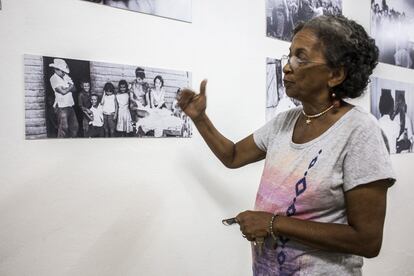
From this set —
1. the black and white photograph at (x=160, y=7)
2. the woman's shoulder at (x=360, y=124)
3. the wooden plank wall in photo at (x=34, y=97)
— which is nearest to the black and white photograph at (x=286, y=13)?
the black and white photograph at (x=160, y=7)

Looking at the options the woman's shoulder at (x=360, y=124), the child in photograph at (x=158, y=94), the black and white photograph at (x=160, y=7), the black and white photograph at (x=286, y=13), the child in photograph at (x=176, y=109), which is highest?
the black and white photograph at (x=286, y=13)

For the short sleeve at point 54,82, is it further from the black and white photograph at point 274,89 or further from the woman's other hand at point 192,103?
the black and white photograph at point 274,89

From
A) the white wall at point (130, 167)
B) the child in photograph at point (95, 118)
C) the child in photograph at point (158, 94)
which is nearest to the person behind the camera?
the white wall at point (130, 167)

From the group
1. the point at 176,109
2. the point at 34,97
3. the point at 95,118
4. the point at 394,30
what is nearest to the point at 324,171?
the point at 176,109

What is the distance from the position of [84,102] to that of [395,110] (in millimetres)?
1805

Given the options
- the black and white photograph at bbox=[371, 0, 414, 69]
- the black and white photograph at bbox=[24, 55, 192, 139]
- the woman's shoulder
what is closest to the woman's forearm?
the woman's shoulder

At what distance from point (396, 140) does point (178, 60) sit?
1516mm

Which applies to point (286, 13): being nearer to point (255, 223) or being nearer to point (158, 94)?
point (158, 94)

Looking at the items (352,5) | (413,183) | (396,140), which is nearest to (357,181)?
(352,5)

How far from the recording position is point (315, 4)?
1.56 metres

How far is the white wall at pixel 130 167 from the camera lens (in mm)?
881

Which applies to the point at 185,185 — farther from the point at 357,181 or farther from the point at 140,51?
the point at 357,181

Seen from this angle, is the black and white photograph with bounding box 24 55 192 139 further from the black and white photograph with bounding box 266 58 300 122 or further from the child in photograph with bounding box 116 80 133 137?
the black and white photograph with bounding box 266 58 300 122

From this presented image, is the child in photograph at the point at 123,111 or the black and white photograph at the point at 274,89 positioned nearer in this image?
the child in photograph at the point at 123,111
